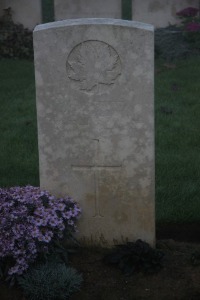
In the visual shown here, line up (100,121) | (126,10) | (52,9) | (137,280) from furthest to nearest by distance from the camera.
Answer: (126,10) → (52,9) → (100,121) → (137,280)

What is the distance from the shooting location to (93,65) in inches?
184

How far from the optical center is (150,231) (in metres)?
4.91

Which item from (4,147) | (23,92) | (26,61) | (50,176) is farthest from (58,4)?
(50,176)

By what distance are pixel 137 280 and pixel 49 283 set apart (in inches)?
24.2

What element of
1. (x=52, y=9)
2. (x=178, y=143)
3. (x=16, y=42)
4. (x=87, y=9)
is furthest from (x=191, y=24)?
(x=52, y=9)

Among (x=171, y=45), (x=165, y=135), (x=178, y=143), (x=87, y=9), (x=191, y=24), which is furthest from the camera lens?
(x=87, y=9)

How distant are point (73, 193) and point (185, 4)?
983 centimetres

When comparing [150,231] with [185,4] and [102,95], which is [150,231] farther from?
[185,4]

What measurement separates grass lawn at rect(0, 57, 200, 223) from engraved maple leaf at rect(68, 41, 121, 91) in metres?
1.58

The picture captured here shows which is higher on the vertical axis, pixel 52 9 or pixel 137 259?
pixel 52 9

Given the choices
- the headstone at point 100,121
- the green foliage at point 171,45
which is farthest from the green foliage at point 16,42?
the headstone at point 100,121

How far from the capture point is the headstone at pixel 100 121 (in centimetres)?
462

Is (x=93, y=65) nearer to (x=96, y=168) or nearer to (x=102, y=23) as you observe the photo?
(x=102, y=23)

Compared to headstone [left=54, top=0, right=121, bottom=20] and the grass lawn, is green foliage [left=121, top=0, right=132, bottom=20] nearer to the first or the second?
headstone [left=54, top=0, right=121, bottom=20]
